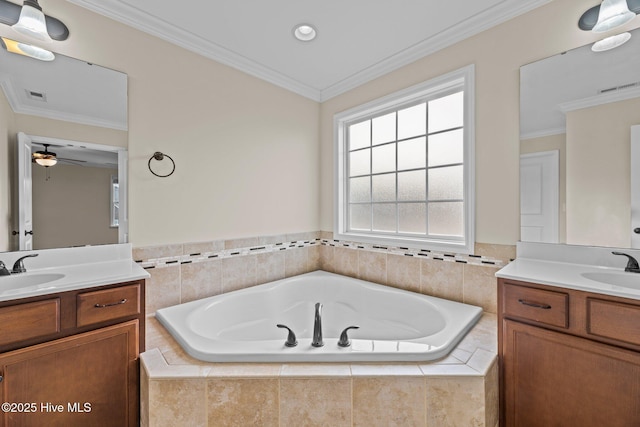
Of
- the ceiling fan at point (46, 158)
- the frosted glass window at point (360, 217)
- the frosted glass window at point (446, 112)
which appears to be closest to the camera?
the ceiling fan at point (46, 158)

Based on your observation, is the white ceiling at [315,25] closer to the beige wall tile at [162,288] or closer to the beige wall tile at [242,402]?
the beige wall tile at [162,288]

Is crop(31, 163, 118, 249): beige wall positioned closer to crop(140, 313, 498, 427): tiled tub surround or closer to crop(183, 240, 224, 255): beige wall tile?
crop(183, 240, 224, 255): beige wall tile

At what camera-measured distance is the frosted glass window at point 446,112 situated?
2.13 metres

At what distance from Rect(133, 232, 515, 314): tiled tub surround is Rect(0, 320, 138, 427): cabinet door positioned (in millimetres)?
580

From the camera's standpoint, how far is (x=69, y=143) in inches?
64.2

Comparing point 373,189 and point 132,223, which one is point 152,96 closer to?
point 132,223

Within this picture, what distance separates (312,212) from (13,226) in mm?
2104

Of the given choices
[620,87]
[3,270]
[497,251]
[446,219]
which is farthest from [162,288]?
[620,87]

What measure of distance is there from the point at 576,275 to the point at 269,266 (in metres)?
2.04

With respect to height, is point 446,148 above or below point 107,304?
above

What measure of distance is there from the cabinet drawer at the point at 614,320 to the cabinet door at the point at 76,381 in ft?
6.60

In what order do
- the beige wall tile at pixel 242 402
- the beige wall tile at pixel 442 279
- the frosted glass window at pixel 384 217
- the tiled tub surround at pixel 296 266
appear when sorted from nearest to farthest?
the beige wall tile at pixel 242 402
the tiled tub surround at pixel 296 266
the beige wall tile at pixel 442 279
the frosted glass window at pixel 384 217

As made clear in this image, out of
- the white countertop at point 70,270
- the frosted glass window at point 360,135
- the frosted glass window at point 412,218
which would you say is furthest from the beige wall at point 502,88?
the white countertop at point 70,270

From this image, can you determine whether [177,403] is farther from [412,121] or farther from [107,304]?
[412,121]
